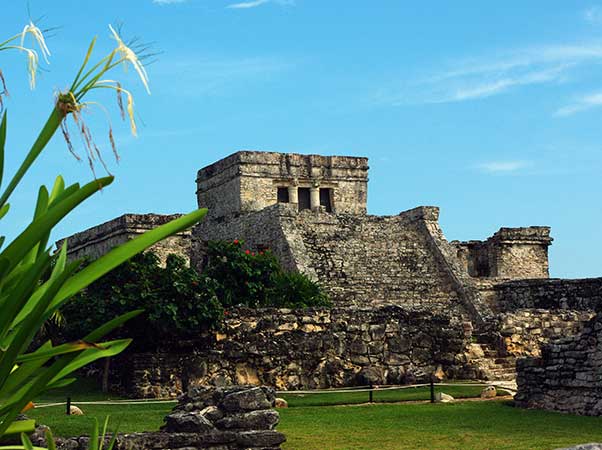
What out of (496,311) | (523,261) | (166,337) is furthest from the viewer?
(523,261)

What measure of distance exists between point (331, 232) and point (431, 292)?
2970 millimetres

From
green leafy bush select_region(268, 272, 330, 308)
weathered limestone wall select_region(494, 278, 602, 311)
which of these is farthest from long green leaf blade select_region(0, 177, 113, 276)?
weathered limestone wall select_region(494, 278, 602, 311)

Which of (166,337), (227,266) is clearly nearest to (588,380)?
(166,337)

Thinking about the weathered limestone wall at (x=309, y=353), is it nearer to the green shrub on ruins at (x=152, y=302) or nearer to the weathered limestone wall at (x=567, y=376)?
the green shrub on ruins at (x=152, y=302)

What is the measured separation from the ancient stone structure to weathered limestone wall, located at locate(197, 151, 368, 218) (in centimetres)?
2207

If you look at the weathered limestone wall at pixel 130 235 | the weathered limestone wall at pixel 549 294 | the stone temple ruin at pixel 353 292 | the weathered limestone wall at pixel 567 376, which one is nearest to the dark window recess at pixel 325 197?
the stone temple ruin at pixel 353 292

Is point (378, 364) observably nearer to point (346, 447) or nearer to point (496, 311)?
point (346, 447)

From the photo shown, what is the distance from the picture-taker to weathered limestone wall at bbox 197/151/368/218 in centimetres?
3155

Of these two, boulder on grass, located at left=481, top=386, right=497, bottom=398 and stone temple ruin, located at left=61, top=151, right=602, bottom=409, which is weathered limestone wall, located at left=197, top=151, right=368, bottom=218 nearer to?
stone temple ruin, located at left=61, top=151, right=602, bottom=409

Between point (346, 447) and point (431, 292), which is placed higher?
point (431, 292)

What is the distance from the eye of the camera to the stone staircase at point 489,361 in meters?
16.6

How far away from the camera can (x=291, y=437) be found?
10.2 metres

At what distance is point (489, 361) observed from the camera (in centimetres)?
1706

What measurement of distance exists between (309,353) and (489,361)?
3326mm
